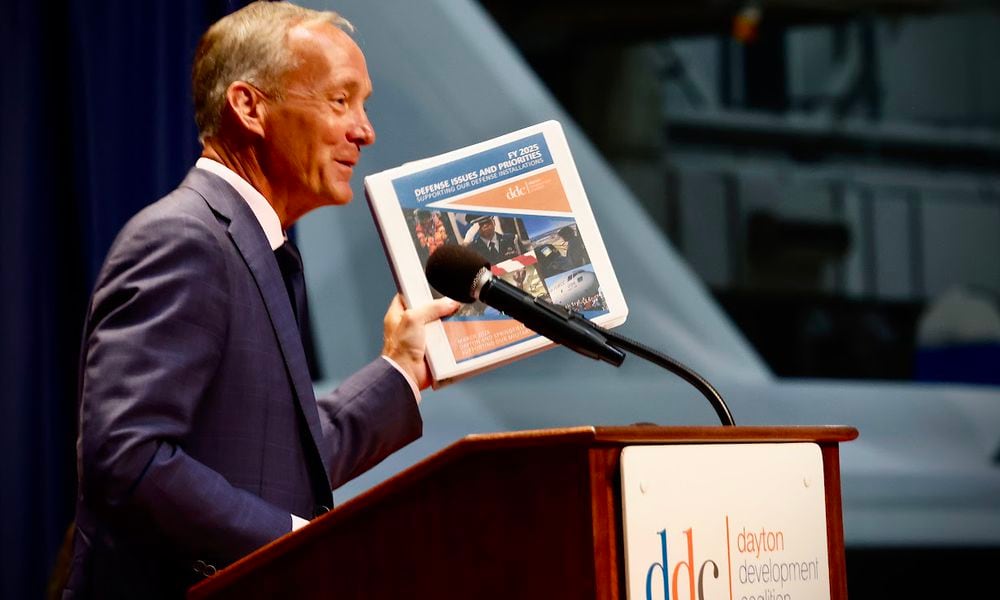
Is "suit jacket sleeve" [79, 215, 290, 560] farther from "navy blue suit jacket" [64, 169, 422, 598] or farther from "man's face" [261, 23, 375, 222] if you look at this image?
"man's face" [261, 23, 375, 222]

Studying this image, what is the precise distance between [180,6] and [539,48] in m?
2.06

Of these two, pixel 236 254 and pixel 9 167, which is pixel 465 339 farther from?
pixel 9 167

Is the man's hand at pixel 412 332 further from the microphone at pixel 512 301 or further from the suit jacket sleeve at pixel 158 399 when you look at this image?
the suit jacket sleeve at pixel 158 399

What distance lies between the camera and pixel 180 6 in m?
2.26

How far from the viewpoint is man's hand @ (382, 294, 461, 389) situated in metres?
1.48

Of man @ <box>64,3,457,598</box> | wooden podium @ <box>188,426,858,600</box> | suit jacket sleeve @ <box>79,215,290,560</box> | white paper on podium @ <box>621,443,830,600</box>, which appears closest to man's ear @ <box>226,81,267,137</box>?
man @ <box>64,3,457,598</box>

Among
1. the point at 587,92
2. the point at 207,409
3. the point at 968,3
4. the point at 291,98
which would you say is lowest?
the point at 207,409

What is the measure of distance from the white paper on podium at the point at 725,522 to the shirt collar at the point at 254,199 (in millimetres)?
662

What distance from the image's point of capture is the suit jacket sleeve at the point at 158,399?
1117 mm

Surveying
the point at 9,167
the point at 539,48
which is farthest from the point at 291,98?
the point at 539,48

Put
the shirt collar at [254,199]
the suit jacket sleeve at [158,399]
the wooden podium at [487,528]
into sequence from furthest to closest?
the shirt collar at [254,199] → the suit jacket sleeve at [158,399] → the wooden podium at [487,528]

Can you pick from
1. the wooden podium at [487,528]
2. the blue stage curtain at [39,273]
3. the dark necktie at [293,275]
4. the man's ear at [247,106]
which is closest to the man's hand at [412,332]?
the dark necktie at [293,275]

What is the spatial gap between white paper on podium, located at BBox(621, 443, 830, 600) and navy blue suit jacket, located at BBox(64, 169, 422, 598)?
0.42m

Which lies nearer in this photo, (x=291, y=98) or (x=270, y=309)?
(x=270, y=309)
